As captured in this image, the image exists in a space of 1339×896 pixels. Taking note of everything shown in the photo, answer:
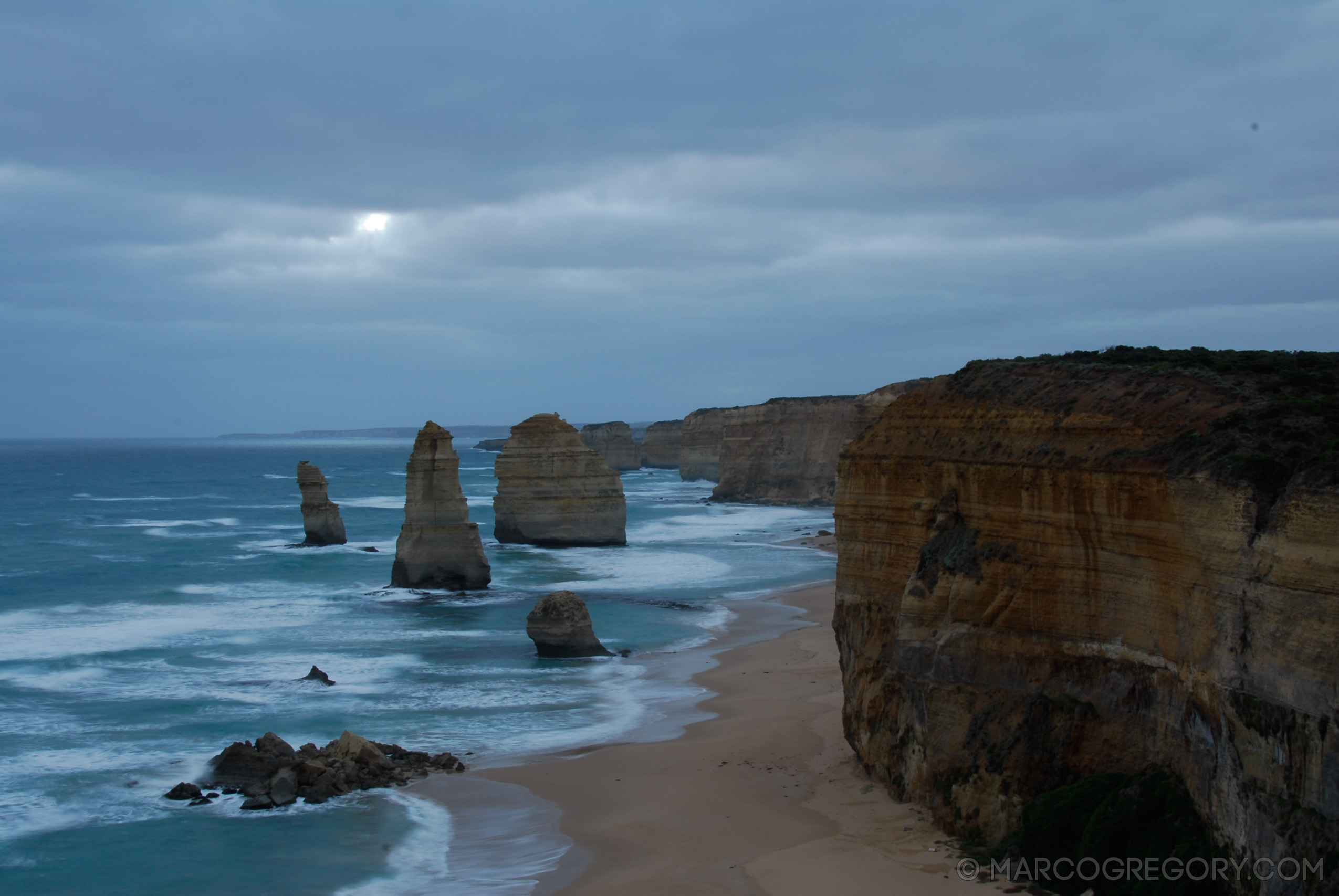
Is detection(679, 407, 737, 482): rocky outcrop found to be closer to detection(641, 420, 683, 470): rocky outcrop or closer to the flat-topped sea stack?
detection(641, 420, 683, 470): rocky outcrop

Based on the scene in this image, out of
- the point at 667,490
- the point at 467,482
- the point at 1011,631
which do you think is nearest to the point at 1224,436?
the point at 1011,631

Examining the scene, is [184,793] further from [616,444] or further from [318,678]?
[616,444]

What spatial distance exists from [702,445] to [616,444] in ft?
69.5

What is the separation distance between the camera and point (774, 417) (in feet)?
270

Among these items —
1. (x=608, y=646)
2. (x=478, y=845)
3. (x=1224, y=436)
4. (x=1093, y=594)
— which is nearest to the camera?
(x=1224, y=436)

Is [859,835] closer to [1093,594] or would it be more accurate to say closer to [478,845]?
[1093,594]

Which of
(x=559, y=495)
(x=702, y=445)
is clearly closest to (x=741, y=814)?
(x=559, y=495)

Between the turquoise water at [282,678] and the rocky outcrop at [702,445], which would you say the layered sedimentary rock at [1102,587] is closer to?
the turquoise water at [282,678]

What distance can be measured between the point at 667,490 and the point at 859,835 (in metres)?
86.5

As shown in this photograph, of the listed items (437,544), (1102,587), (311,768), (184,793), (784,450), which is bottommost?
(184,793)

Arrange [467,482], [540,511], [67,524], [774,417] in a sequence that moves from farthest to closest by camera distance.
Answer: [467,482] < [774,417] < [67,524] < [540,511]

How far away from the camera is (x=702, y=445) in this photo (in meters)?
112

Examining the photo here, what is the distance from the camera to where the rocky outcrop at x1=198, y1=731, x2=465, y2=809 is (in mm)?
16547

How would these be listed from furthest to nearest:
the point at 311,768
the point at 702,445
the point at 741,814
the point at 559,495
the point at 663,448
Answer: the point at 663,448, the point at 702,445, the point at 559,495, the point at 311,768, the point at 741,814
